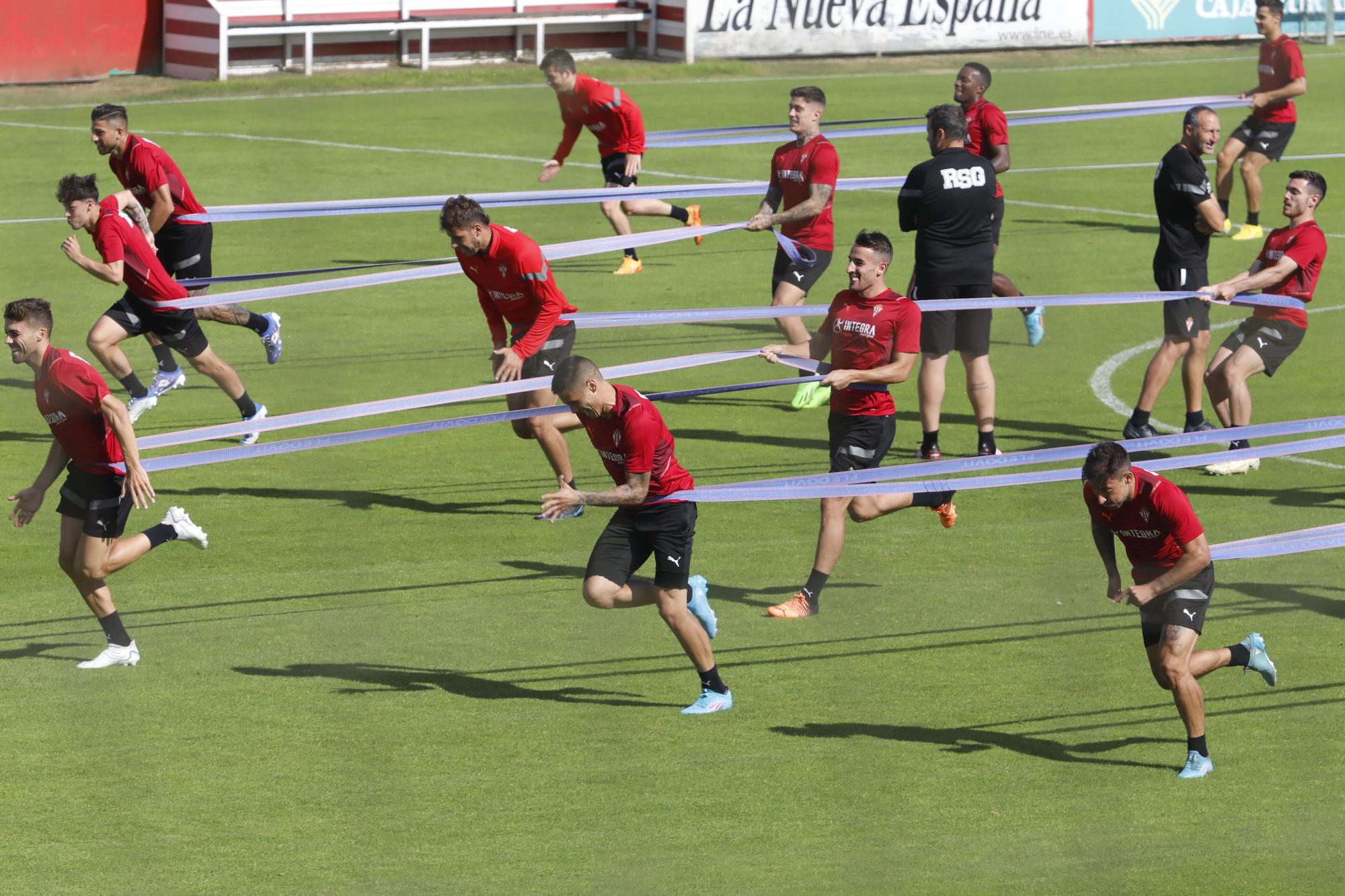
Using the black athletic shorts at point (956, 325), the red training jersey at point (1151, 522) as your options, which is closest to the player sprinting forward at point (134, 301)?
the black athletic shorts at point (956, 325)

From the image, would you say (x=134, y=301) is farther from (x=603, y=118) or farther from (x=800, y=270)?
(x=603, y=118)

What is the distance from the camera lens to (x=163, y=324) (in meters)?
12.8

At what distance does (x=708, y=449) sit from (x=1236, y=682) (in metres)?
5.00

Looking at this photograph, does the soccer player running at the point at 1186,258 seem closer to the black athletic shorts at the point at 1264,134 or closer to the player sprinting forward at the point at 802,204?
the player sprinting forward at the point at 802,204

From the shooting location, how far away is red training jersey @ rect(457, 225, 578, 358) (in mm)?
10719

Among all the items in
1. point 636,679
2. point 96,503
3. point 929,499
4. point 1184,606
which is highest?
point 1184,606

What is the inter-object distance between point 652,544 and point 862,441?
176cm

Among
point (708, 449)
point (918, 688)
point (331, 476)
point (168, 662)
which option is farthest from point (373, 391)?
point (918, 688)

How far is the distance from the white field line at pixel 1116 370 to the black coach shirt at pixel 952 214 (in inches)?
73.5

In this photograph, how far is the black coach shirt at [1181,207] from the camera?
1234 cm

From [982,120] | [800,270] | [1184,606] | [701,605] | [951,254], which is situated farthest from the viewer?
[982,120]

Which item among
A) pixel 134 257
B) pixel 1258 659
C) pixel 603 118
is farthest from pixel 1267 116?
pixel 1258 659

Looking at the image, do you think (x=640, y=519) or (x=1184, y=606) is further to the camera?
(x=640, y=519)

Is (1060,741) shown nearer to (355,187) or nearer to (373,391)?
(373,391)
